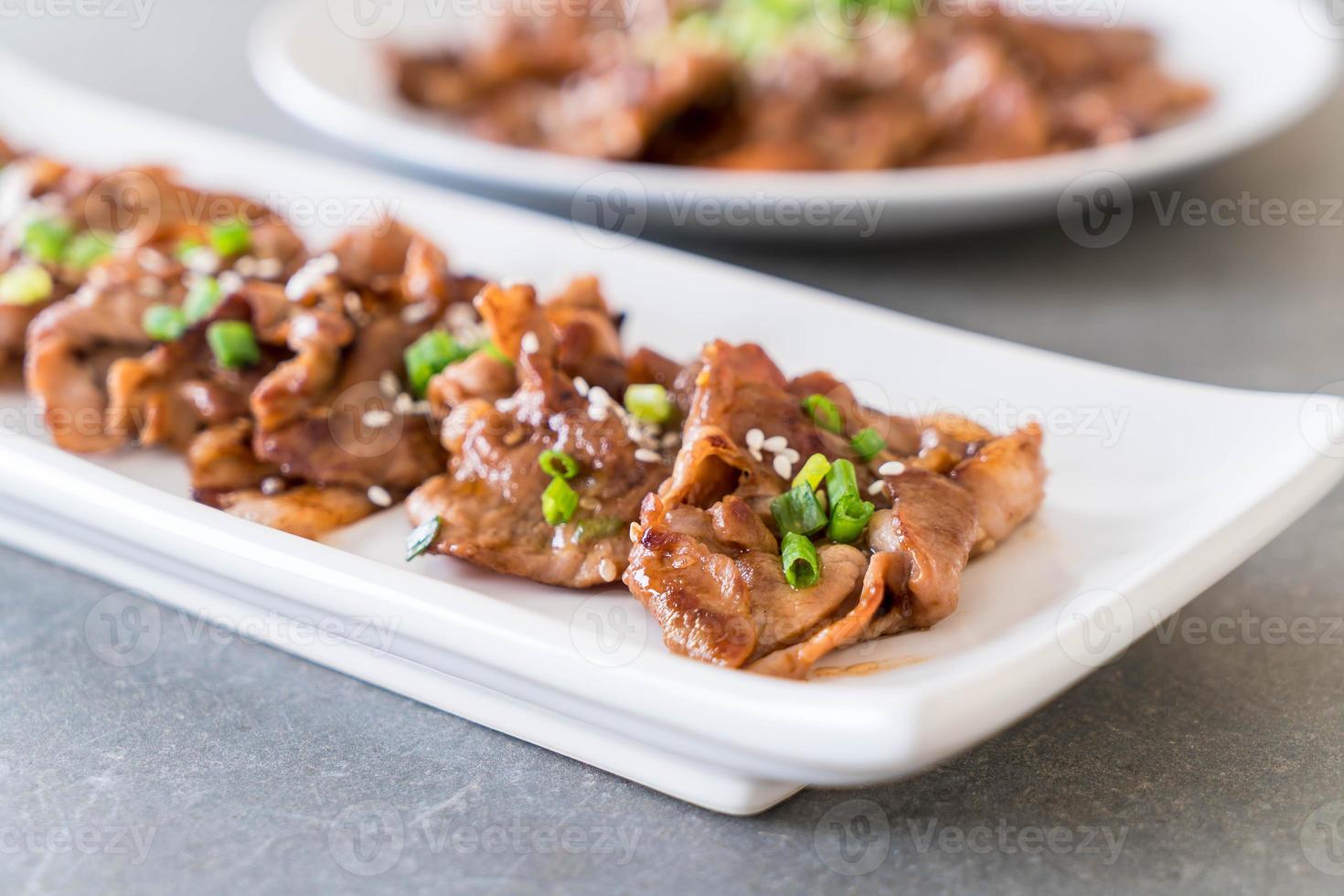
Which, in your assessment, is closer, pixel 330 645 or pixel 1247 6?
pixel 330 645

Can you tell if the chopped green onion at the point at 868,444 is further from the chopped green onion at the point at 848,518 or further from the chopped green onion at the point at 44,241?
the chopped green onion at the point at 44,241

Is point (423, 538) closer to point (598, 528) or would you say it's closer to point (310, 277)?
point (598, 528)

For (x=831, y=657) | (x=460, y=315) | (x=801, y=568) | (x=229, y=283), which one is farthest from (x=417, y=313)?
(x=831, y=657)

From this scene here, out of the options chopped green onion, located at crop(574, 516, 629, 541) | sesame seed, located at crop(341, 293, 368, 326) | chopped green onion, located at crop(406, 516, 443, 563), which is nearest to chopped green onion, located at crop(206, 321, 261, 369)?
sesame seed, located at crop(341, 293, 368, 326)

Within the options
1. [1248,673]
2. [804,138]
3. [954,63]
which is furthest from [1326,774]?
[954,63]

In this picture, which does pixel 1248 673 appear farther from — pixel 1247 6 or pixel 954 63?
pixel 1247 6

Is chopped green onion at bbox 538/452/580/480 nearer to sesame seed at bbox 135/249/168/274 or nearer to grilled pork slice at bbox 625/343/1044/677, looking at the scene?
grilled pork slice at bbox 625/343/1044/677

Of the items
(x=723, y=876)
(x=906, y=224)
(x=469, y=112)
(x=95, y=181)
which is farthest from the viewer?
(x=469, y=112)
